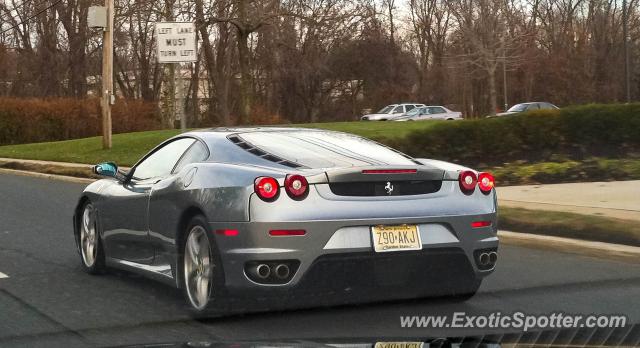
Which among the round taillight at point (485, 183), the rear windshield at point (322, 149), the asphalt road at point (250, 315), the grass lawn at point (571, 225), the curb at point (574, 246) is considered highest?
the rear windshield at point (322, 149)

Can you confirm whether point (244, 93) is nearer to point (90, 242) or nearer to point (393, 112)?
point (393, 112)

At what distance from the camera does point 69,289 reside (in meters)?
6.98

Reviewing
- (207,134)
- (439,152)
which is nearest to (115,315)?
(207,134)

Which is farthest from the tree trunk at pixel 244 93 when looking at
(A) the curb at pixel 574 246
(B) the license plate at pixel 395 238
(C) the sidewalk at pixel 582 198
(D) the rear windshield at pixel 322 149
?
(B) the license plate at pixel 395 238

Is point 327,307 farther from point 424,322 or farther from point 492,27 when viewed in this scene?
point 492,27

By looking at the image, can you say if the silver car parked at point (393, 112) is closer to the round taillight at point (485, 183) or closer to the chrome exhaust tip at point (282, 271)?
the round taillight at point (485, 183)

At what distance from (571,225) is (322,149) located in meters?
3.84

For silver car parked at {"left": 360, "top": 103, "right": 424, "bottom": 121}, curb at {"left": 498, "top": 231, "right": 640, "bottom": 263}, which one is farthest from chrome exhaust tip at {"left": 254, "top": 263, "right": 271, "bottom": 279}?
silver car parked at {"left": 360, "top": 103, "right": 424, "bottom": 121}

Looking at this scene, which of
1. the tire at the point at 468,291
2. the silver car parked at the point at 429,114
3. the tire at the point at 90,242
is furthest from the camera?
the silver car parked at the point at 429,114

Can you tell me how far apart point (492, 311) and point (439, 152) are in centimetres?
946

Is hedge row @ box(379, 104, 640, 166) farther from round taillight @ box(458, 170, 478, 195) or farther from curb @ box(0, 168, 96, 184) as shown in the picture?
round taillight @ box(458, 170, 478, 195)

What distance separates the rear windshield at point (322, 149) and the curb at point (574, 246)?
9.06 feet

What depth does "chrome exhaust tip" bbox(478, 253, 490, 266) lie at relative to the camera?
19.1 ft

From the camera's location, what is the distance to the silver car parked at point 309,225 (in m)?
5.37
